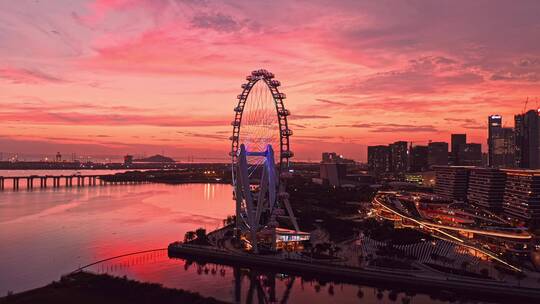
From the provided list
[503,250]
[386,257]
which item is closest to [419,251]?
[386,257]

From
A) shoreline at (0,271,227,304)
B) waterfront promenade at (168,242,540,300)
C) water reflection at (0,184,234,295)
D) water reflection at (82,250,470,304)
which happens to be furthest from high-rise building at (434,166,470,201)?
shoreline at (0,271,227,304)

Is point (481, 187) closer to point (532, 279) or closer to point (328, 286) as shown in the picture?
point (532, 279)

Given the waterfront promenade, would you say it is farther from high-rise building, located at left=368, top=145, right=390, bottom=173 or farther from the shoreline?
high-rise building, located at left=368, top=145, right=390, bottom=173

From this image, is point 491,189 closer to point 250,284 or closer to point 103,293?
point 250,284

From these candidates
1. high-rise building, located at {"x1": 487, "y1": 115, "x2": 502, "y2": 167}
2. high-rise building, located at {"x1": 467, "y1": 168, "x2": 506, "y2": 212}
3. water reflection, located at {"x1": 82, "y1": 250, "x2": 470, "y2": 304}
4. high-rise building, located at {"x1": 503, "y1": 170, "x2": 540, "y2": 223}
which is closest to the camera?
water reflection, located at {"x1": 82, "y1": 250, "x2": 470, "y2": 304}

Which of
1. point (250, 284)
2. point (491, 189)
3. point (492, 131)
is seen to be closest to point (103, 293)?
point (250, 284)

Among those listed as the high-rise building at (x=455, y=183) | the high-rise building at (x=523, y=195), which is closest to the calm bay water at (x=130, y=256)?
the high-rise building at (x=523, y=195)
